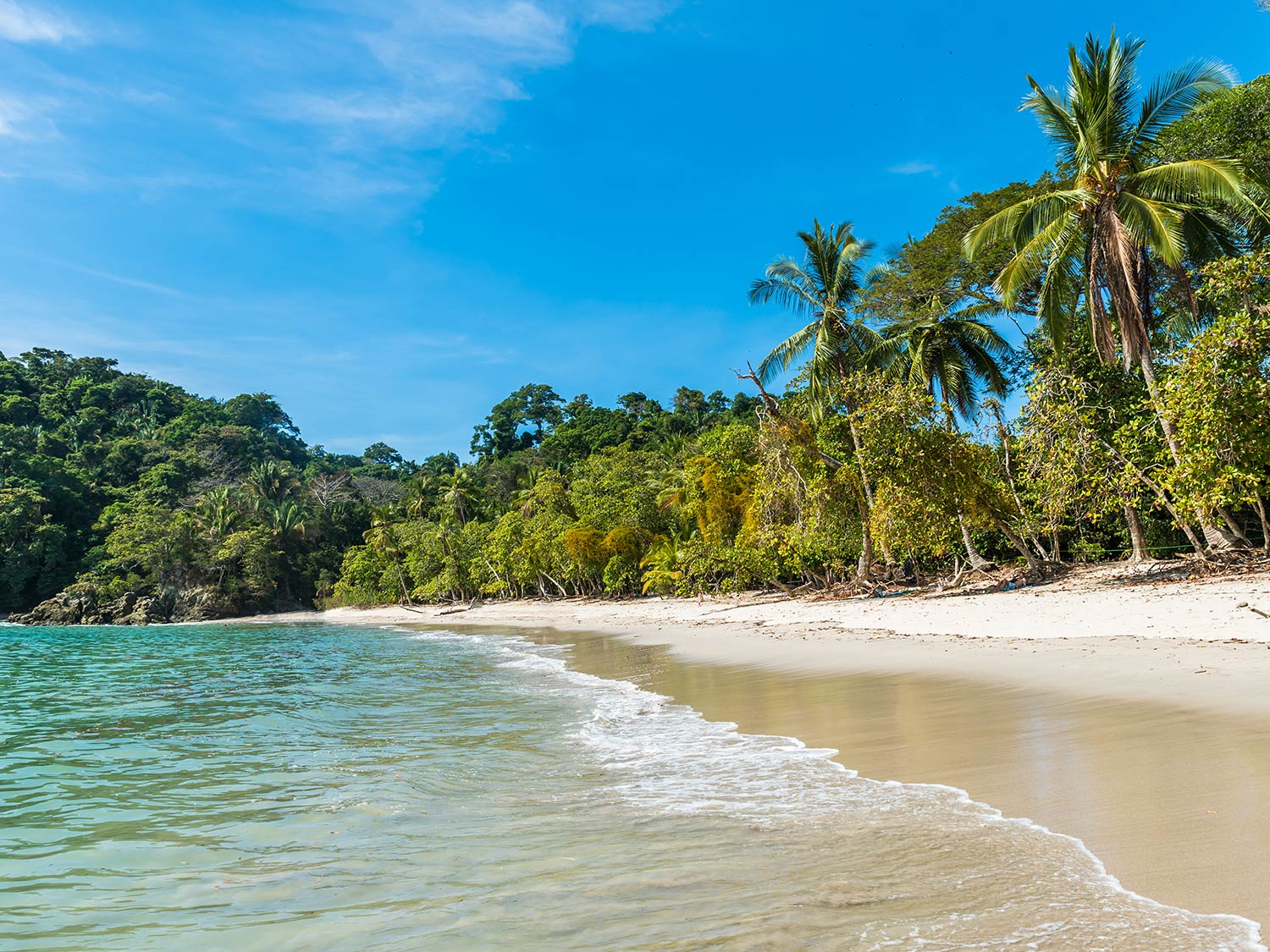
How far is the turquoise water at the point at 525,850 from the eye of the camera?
107 inches

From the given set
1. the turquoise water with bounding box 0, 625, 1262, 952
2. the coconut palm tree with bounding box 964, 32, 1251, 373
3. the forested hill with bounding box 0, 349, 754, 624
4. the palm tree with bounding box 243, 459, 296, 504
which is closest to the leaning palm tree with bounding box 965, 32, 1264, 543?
the coconut palm tree with bounding box 964, 32, 1251, 373

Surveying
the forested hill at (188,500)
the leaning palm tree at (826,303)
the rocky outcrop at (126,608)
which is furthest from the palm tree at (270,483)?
the leaning palm tree at (826,303)

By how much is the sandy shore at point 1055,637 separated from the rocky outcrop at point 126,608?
4555cm

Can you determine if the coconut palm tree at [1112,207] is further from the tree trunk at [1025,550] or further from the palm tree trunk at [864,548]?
the palm tree trunk at [864,548]

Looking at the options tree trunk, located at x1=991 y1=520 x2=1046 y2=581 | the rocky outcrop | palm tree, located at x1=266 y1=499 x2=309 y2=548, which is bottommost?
the rocky outcrop

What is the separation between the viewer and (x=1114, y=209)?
15.1 metres

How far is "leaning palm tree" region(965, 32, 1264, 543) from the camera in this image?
14.4 meters

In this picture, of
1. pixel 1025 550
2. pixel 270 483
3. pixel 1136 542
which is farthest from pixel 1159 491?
pixel 270 483

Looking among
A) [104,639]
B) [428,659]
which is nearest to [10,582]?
[104,639]

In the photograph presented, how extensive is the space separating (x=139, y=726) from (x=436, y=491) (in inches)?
2116

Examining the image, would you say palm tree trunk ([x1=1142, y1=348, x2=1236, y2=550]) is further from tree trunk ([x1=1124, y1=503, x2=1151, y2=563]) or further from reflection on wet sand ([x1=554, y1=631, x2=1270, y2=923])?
reflection on wet sand ([x1=554, y1=631, x2=1270, y2=923])

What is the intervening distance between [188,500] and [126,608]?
438 inches

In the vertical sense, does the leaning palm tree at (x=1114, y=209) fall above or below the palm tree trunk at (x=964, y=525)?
above

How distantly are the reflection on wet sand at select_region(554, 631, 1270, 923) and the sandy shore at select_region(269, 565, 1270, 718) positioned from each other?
664mm
